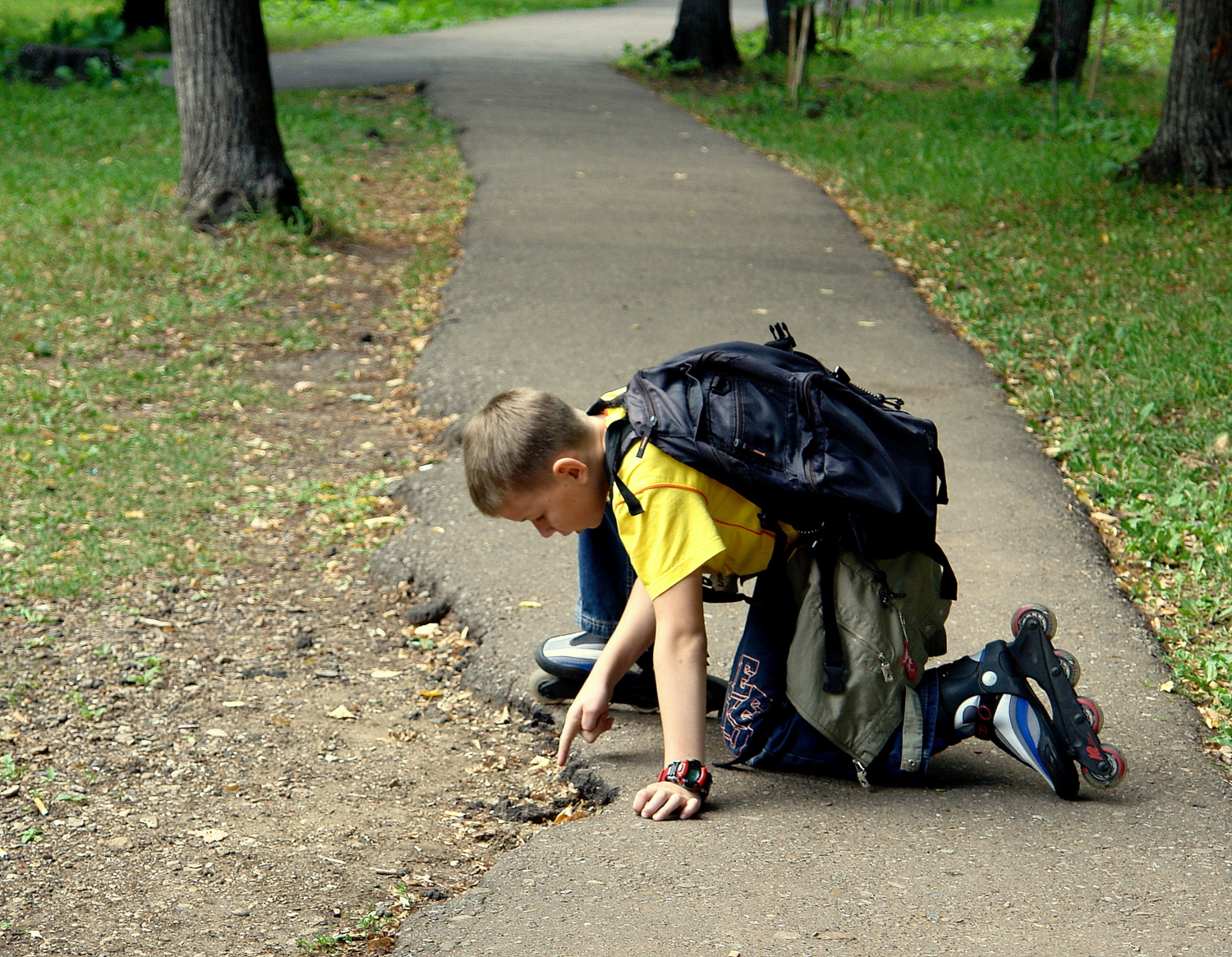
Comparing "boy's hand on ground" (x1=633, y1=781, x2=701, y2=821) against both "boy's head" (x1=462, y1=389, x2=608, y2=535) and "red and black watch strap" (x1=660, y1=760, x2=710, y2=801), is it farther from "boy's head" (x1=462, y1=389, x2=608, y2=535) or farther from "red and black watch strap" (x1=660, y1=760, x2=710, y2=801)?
"boy's head" (x1=462, y1=389, x2=608, y2=535)

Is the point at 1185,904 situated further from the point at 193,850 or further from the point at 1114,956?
the point at 193,850

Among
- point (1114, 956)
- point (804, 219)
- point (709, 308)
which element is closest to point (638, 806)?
point (1114, 956)

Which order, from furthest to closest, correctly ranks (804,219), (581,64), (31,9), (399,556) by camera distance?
(31,9), (581,64), (804,219), (399,556)

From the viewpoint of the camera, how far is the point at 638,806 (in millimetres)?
2436

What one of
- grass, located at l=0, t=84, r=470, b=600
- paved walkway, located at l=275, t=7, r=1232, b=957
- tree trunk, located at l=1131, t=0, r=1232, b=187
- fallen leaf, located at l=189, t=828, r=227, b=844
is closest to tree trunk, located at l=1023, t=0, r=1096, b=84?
tree trunk, located at l=1131, t=0, r=1232, b=187

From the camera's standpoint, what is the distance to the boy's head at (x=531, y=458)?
7.80ft

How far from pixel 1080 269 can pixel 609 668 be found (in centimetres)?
513

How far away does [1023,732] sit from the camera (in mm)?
2434

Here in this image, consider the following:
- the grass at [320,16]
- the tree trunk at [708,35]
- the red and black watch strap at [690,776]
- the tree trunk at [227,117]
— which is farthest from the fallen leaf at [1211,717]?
the grass at [320,16]

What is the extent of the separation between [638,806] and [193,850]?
923mm

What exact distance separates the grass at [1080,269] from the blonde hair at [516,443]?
66.4 inches

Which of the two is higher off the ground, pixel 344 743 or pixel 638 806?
pixel 638 806

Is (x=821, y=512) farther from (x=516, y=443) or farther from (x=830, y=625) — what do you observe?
(x=516, y=443)

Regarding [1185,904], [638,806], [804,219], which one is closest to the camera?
[1185,904]
